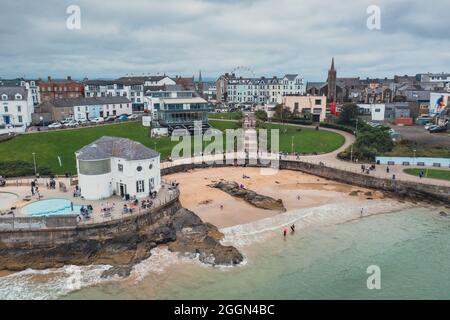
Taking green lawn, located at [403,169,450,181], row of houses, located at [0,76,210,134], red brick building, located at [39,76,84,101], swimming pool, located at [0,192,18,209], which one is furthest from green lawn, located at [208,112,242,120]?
swimming pool, located at [0,192,18,209]

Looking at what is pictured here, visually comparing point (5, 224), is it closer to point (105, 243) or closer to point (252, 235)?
point (105, 243)

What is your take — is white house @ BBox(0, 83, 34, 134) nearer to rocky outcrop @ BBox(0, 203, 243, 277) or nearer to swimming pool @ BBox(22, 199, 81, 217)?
swimming pool @ BBox(22, 199, 81, 217)

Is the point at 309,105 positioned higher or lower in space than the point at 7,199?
higher

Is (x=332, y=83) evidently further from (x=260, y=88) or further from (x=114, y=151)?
(x=114, y=151)

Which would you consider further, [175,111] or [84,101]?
[84,101]

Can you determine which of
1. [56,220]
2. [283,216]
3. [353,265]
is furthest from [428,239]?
[56,220]

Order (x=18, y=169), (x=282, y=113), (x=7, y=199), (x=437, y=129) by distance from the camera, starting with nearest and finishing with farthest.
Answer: (x=7, y=199)
(x=18, y=169)
(x=437, y=129)
(x=282, y=113)

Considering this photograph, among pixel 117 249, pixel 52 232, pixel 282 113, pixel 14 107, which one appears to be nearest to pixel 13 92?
pixel 14 107
